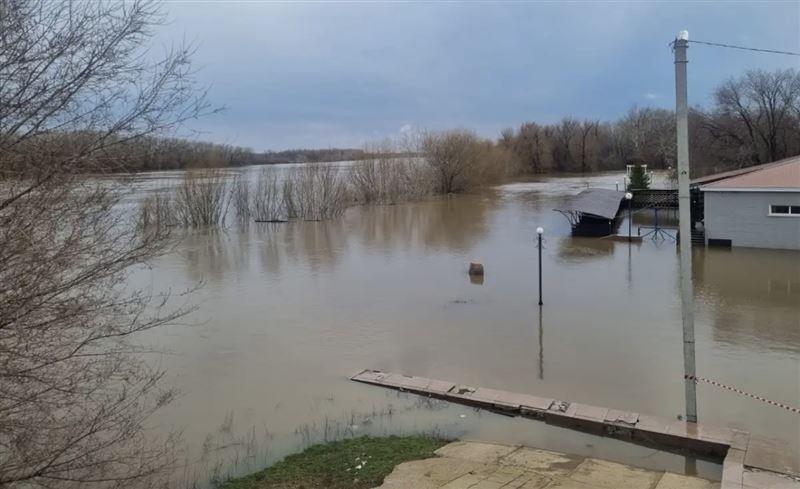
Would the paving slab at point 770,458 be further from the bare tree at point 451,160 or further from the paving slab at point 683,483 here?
the bare tree at point 451,160

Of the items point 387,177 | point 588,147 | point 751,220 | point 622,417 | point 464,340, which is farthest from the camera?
point 588,147

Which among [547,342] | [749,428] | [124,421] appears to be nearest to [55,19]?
[124,421]

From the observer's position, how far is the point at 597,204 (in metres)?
25.6

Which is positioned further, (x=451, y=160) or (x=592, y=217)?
(x=451, y=160)

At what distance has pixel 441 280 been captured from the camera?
54.1 feet

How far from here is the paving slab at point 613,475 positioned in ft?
17.5

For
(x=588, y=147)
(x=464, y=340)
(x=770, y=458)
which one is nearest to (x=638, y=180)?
(x=464, y=340)

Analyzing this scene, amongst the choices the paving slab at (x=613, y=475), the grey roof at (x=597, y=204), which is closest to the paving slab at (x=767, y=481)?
the paving slab at (x=613, y=475)

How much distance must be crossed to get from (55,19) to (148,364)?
6.82 m

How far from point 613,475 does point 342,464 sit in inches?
99.5

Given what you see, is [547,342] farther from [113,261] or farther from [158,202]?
[158,202]

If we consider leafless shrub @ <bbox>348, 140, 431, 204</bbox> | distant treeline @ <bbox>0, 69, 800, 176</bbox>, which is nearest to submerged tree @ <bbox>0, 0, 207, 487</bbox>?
distant treeline @ <bbox>0, 69, 800, 176</bbox>

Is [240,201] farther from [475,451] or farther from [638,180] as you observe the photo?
[475,451]

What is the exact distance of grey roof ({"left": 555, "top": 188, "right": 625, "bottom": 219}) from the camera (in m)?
23.5
